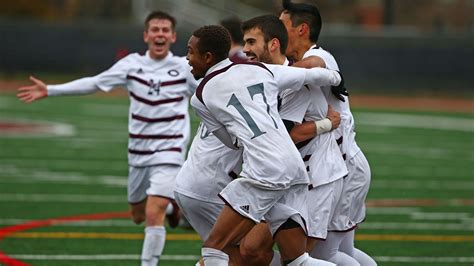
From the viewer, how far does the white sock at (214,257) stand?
7.28 m

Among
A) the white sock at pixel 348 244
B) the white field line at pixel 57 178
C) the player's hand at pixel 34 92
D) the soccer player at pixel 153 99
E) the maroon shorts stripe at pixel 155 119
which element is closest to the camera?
the white sock at pixel 348 244

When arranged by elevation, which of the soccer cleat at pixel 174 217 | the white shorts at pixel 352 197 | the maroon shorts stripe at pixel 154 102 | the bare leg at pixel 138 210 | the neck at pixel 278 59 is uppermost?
the neck at pixel 278 59

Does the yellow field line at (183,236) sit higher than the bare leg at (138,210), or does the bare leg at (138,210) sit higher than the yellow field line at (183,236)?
the bare leg at (138,210)

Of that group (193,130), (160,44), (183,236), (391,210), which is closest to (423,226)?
(391,210)

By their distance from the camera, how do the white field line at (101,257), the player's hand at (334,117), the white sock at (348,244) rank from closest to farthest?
the player's hand at (334,117) < the white sock at (348,244) < the white field line at (101,257)

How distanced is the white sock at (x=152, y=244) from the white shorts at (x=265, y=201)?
2.38 m

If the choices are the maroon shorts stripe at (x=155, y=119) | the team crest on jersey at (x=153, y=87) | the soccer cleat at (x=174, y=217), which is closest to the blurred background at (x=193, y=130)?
the soccer cleat at (x=174, y=217)

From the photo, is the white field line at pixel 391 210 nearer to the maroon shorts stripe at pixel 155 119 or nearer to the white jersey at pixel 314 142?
the maroon shorts stripe at pixel 155 119

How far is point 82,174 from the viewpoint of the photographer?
17.1 meters

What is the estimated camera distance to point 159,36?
34.1 ft

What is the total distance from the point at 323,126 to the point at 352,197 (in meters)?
0.62

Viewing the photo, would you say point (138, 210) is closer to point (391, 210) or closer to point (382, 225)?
point (382, 225)

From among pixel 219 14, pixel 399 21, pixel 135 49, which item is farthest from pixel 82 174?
pixel 399 21

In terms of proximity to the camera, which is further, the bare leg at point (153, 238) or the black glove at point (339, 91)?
the bare leg at point (153, 238)
